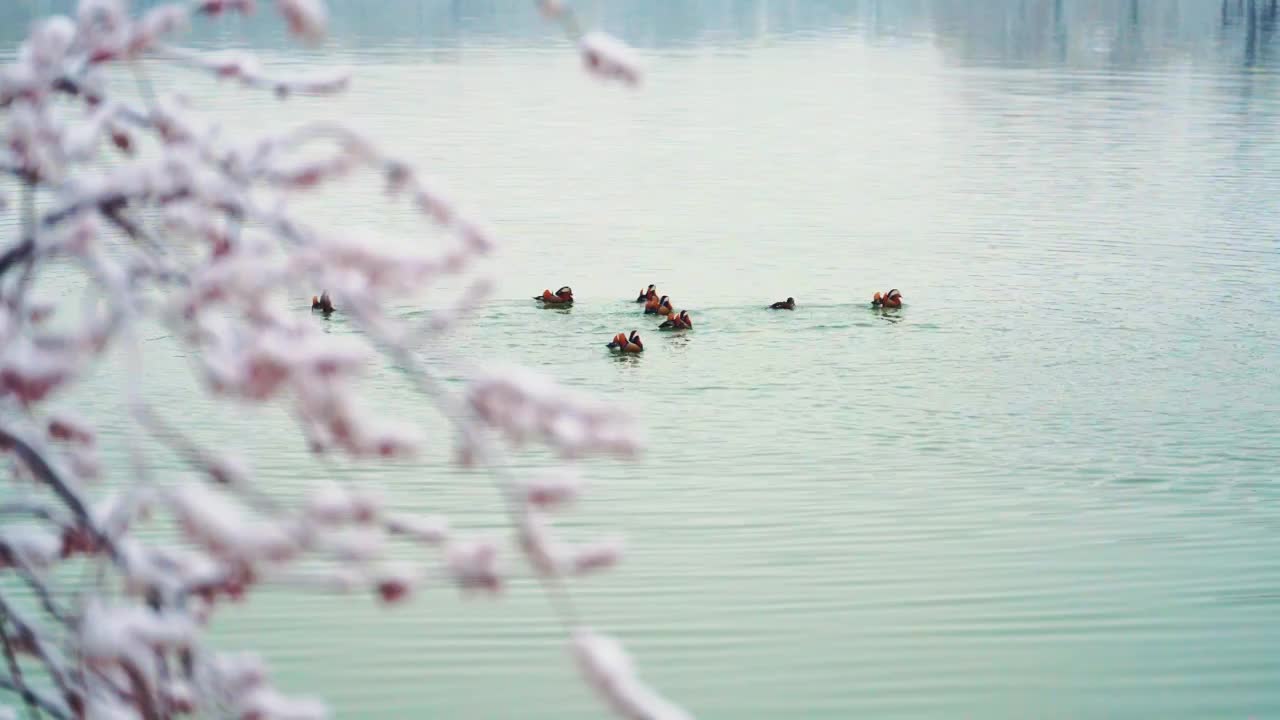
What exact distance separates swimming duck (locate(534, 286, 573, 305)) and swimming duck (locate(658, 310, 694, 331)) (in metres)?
1.45

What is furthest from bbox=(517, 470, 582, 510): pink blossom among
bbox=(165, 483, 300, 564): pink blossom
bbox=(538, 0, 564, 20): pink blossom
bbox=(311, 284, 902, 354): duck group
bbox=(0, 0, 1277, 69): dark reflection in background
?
bbox=(0, 0, 1277, 69): dark reflection in background

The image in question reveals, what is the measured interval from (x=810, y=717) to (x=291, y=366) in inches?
280

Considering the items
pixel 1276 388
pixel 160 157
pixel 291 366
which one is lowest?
pixel 1276 388

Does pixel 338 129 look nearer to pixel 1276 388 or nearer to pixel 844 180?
pixel 1276 388

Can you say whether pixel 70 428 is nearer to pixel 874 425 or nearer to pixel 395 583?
pixel 395 583

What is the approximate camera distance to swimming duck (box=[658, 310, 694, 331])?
61.7 feet

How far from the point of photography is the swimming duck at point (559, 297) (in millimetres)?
19984

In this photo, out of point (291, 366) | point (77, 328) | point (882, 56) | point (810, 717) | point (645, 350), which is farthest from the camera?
point (882, 56)

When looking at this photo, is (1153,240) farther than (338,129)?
Yes

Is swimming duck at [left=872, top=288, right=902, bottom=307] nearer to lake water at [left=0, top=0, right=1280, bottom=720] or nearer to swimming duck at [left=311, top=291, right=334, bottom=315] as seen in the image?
lake water at [left=0, top=0, right=1280, bottom=720]

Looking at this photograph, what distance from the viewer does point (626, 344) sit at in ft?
58.7

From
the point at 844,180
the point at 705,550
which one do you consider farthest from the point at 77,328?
the point at 844,180

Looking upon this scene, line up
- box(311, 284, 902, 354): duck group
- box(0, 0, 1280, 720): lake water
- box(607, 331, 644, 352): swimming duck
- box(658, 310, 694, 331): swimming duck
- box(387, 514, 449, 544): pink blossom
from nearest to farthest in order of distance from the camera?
box(387, 514, 449, 544): pink blossom
box(0, 0, 1280, 720): lake water
box(607, 331, 644, 352): swimming duck
box(658, 310, 694, 331): swimming duck
box(311, 284, 902, 354): duck group

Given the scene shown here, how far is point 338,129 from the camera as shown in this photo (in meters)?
3.48
